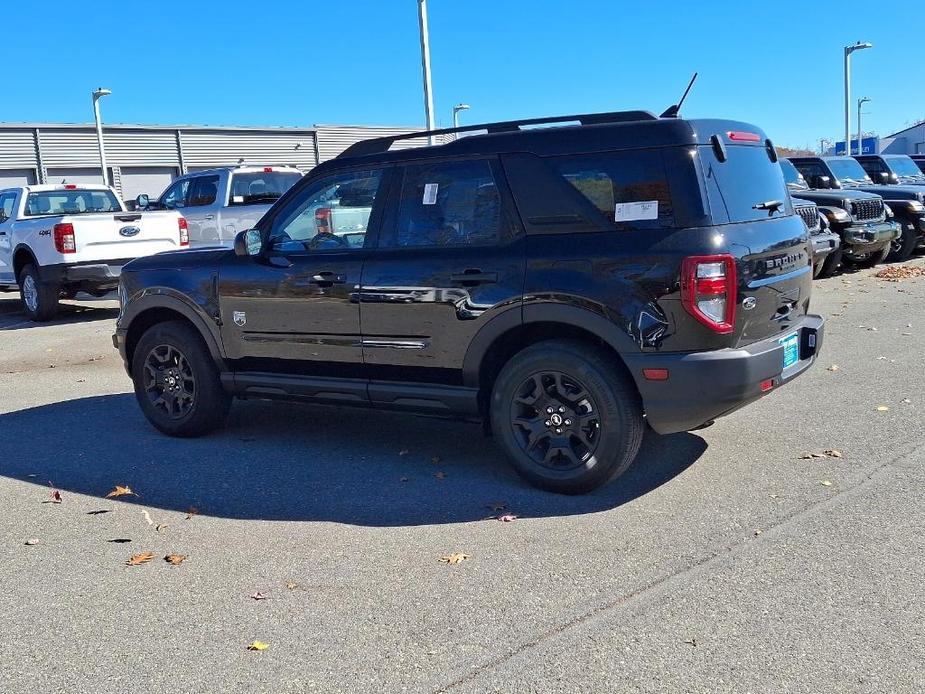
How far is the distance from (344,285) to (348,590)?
7.09 ft

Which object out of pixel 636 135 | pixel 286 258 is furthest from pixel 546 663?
pixel 286 258

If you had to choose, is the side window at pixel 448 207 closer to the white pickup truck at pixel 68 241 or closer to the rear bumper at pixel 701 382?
the rear bumper at pixel 701 382

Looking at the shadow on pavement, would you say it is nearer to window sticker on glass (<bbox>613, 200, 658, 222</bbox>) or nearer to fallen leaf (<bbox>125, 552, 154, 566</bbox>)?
fallen leaf (<bbox>125, 552, 154, 566</bbox>)

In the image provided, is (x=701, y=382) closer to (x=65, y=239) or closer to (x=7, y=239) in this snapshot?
(x=65, y=239)

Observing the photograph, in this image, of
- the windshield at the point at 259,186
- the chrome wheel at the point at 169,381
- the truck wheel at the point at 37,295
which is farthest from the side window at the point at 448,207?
the windshield at the point at 259,186

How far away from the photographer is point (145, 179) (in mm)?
42625

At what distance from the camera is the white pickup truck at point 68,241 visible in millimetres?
12516

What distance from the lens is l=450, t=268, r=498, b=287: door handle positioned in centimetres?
508

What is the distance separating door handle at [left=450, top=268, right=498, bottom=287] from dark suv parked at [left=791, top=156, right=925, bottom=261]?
12.9m

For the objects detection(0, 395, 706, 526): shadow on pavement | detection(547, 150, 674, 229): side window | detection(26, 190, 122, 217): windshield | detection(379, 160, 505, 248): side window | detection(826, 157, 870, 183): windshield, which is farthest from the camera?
detection(826, 157, 870, 183): windshield

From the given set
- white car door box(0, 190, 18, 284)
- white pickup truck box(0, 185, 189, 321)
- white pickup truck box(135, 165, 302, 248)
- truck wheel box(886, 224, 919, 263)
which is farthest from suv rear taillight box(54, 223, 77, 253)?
truck wheel box(886, 224, 919, 263)

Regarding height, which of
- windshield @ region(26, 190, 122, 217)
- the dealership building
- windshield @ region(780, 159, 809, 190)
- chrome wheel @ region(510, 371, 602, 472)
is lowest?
chrome wheel @ region(510, 371, 602, 472)

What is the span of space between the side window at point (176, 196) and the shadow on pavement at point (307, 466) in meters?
8.01

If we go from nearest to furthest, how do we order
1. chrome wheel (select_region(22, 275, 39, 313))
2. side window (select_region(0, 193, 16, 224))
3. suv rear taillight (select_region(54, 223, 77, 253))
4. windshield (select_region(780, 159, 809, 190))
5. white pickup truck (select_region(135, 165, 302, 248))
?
suv rear taillight (select_region(54, 223, 77, 253)) → chrome wheel (select_region(22, 275, 39, 313)) → side window (select_region(0, 193, 16, 224)) → white pickup truck (select_region(135, 165, 302, 248)) → windshield (select_region(780, 159, 809, 190))
